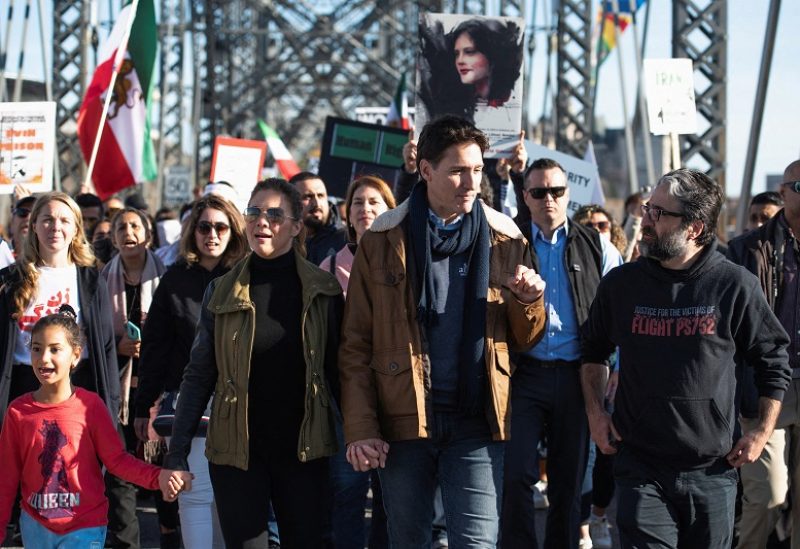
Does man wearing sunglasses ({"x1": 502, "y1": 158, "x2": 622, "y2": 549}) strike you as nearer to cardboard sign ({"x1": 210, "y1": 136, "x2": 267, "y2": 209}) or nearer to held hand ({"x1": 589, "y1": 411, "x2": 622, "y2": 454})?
held hand ({"x1": 589, "y1": 411, "x2": 622, "y2": 454})

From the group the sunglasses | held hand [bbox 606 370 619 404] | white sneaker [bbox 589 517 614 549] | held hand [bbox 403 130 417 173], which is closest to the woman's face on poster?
held hand [bbox 403 130 417 173]

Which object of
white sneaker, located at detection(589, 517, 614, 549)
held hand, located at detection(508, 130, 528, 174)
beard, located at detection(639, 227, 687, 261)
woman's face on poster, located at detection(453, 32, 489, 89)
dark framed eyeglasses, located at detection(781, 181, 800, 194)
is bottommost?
white sneaker, located at detection(589, 517, 614, 549)

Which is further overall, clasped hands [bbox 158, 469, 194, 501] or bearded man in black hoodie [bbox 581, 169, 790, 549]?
clasped hands [bbox 158, 469, 194, 501]

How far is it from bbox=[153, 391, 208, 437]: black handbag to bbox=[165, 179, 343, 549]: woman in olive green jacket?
1.42 feet

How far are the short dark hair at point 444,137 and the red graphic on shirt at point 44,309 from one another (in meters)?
2.54

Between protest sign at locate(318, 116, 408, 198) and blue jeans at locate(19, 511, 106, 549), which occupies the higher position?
protest sign at locate(318, 116, 408, 198)

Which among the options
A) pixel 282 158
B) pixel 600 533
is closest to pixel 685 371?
pixel 600 533

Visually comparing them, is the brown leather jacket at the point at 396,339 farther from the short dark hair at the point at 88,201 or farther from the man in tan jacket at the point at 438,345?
the short dark hair at the point at 88,201

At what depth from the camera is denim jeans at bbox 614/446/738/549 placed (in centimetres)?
473

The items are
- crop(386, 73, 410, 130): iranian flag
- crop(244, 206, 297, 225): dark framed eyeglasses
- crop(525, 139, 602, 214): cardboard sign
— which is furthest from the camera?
crop(386, 73, 410, 130): iranian flag

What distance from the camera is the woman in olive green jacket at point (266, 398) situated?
15.9 feet

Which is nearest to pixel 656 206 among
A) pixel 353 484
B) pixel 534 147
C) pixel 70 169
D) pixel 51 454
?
pixel 353 484

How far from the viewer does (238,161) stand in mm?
11953

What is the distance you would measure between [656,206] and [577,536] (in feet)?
6.90
